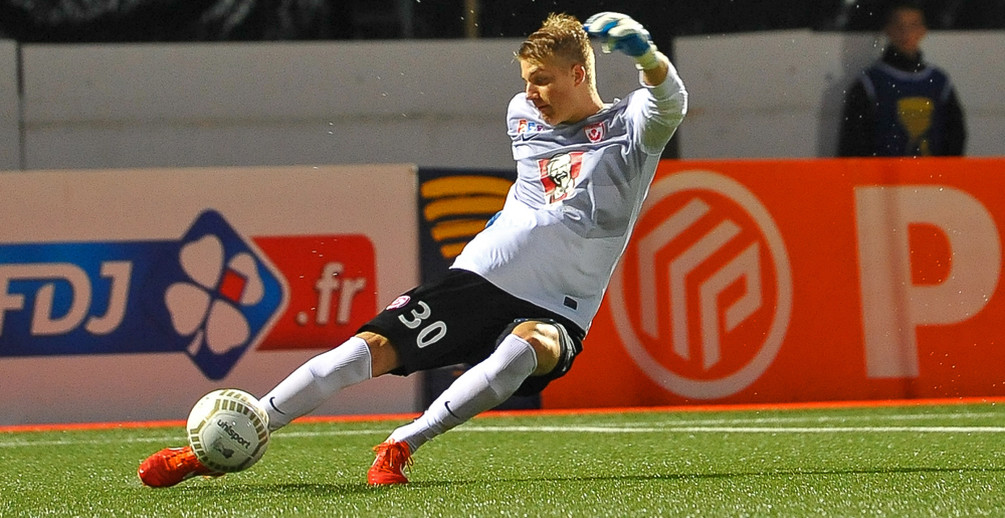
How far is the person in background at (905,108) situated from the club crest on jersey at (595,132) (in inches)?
220

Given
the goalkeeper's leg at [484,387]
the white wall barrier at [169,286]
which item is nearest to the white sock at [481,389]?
the goalkeeper's leg at [484,387]

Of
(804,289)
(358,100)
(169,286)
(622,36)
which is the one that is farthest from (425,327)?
(358,100)

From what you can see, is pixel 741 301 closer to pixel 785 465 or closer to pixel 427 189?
pixel 427 189

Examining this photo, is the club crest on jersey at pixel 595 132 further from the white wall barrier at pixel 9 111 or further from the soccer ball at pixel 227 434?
the white wall barrier at pixel 9 111

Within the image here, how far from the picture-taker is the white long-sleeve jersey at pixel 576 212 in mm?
4297

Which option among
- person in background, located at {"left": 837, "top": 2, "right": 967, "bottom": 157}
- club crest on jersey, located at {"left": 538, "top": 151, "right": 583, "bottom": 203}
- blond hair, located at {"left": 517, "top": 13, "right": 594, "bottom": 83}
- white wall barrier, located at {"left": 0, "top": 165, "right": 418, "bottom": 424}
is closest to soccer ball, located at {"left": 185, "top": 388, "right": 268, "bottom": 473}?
club crest on jersey, located at {"left": 538, "top": 151, "right": 583, "bottom": 203}

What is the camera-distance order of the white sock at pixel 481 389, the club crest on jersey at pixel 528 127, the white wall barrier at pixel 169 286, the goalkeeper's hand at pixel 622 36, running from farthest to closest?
the white wall barrier at pixel 169 286
the club crest on jersey at pixel 528 127
the white sock at pixel 481 389
the goalkeeper's hand at pixel 622 36

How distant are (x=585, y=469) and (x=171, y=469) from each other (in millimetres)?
1326

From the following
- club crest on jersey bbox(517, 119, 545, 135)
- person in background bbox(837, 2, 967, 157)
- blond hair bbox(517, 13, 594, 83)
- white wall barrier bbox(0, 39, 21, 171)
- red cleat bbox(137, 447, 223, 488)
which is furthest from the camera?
white wall barrier bbox(0, 39, 21, 171)

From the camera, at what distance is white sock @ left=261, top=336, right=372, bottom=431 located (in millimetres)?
4191

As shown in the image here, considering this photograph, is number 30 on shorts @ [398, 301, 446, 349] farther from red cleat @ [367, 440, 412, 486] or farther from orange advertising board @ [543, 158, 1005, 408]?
orange advertising board @ [543, 158, 1005, 408]

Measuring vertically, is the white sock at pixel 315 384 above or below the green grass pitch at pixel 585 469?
above

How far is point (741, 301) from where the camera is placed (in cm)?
778

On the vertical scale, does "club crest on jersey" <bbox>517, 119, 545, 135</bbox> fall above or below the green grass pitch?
above
